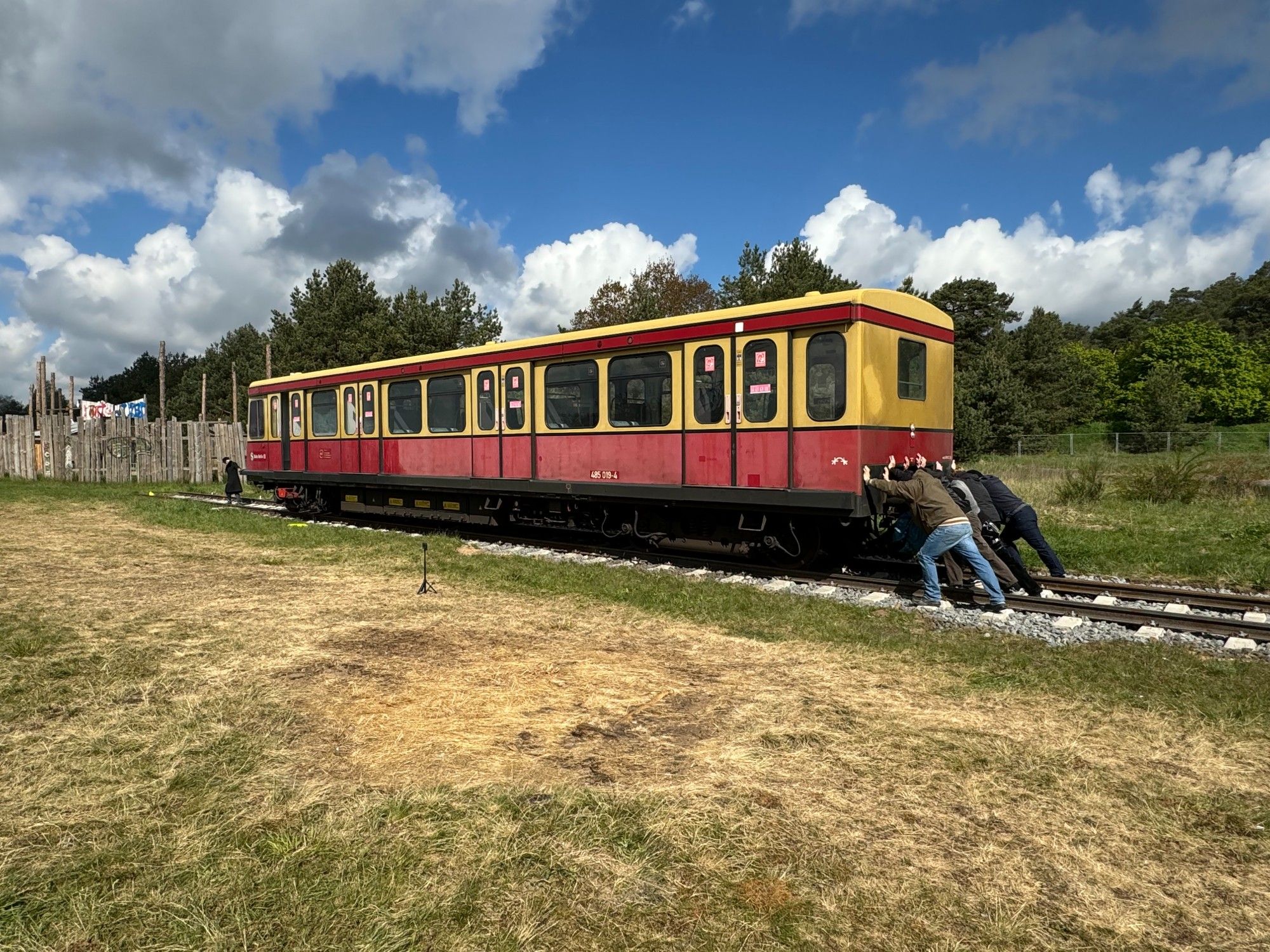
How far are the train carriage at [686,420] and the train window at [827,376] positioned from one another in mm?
17

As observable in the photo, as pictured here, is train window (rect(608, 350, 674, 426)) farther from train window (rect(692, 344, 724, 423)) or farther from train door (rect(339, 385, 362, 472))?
train door (rect(339, 385, 362, 472))

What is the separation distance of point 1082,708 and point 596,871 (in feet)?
11.8

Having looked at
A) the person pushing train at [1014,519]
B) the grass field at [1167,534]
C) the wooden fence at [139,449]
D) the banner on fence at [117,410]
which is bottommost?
the grass field at [1167,534]

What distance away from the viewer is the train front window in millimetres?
16062

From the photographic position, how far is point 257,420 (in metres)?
19.1

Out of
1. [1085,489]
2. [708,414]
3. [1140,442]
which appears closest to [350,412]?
[708,414]

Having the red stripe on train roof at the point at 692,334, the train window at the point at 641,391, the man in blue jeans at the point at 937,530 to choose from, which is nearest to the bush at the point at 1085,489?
the red stripe on train roof at the point at 692,334

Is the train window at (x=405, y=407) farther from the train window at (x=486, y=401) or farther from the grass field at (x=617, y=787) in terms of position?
the grass field at (x=617, y=787)

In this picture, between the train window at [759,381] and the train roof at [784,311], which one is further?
the train window at [759,381]

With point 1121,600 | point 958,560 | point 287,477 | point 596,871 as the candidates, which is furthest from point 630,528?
point 287,477

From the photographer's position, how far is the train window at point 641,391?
1062cm

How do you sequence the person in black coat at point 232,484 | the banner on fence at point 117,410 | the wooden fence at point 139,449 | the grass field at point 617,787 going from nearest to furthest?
the grass field at point 617,787 < the person in black coat at point 232,484 < the wooden fence at point 139,449 < the banner on fence at point 117,410

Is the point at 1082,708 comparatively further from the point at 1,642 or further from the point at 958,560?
the point at 1,642

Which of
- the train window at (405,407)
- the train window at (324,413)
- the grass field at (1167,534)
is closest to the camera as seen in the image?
the grass field at (1167,534)
